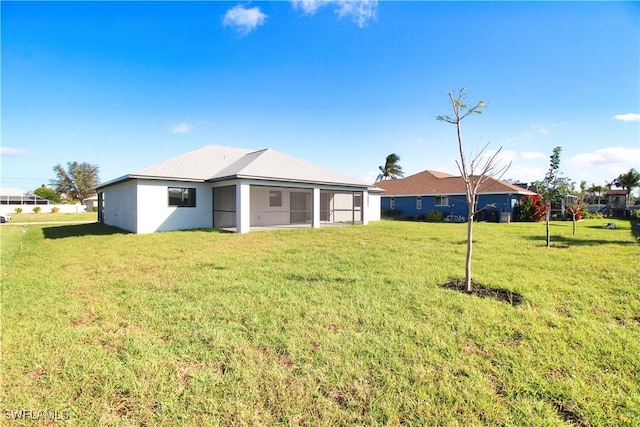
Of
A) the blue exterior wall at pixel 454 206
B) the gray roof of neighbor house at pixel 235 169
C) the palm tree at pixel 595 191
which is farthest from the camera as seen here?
the palm tree at pixel 595 191

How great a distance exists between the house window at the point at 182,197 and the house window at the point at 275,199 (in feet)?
17.1

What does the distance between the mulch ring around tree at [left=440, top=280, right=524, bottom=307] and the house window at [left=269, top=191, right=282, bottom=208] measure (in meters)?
15.6

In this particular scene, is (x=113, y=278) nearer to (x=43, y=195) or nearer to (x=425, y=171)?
(x=425, y=171)

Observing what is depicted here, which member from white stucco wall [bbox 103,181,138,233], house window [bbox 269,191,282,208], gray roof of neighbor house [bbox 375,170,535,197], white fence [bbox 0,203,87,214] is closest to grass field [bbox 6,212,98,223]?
white fence [bbox 0,203,87,214]

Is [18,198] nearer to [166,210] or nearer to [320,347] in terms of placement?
[166,210]

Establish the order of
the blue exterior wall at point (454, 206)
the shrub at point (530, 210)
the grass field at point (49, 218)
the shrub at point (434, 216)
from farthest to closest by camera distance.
→ 1. the grass field at point (49, 218)
2. the shrub at point (434, 216)
3. the blue exterior wall at point (454, 206)
4. the shrub at point (530, 210)

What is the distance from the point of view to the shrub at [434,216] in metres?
26.5

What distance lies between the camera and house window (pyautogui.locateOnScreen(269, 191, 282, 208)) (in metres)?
20.2

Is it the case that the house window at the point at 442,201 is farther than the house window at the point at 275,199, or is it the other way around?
the house window at the point at 442,201

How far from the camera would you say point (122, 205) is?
17359 mm

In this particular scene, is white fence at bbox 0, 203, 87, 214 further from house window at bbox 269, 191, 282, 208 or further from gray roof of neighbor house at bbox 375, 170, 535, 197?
gray roof of neighbor house at bbox 375, 170, 535, 197

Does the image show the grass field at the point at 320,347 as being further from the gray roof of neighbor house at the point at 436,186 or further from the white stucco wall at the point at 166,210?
the gray roof of neighbor house at the point at 436,186

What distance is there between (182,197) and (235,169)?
11.1 feet

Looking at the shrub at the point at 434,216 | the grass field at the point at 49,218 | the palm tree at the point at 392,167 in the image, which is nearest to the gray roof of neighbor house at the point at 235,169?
the shrub at the point at 434,216
